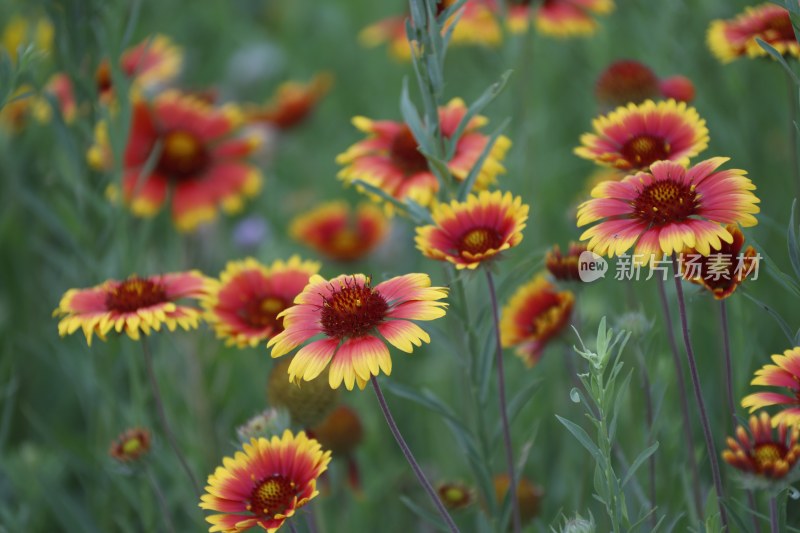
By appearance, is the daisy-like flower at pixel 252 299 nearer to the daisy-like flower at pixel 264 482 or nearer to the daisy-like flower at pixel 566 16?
the daisy-like flower at pixel 264 482

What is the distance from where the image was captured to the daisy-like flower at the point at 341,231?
2762mm

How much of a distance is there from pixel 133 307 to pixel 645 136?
36.1 inches

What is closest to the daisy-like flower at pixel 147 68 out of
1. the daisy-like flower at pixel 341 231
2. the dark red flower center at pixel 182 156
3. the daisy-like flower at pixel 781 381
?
the dark red flower center at pixel 182 156

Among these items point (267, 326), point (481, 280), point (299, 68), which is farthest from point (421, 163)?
point (299, 68)

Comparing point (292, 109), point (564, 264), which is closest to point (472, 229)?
point (564, 264)

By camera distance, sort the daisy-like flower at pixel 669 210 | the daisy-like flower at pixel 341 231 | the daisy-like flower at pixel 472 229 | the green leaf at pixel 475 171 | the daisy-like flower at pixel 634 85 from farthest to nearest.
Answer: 1. the daisy-like flower at pixel 341 231
2. the daisy-like flower at pixel 634 85
3. the green leaf at pixel 475 171
4. the daisy-like flower at pixel 472 229
5. the daisy-like flower at pixel 669 210

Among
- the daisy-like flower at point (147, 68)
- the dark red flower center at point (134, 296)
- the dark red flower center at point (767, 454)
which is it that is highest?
the daisy-like flower at point (147, 68)

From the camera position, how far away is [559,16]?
251 centimetres

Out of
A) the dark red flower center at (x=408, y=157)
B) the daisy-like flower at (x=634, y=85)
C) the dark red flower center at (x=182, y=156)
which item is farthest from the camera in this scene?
the dark red flower center at (x=182, y=156)

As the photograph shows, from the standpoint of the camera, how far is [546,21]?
8.18ft

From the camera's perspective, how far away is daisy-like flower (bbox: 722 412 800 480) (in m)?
1.06

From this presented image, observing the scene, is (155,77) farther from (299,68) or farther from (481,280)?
(299,68)

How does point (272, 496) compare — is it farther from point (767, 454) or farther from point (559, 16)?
point (559, 16)

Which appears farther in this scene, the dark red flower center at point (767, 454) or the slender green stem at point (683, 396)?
the slender green stem at point (683, 396)
